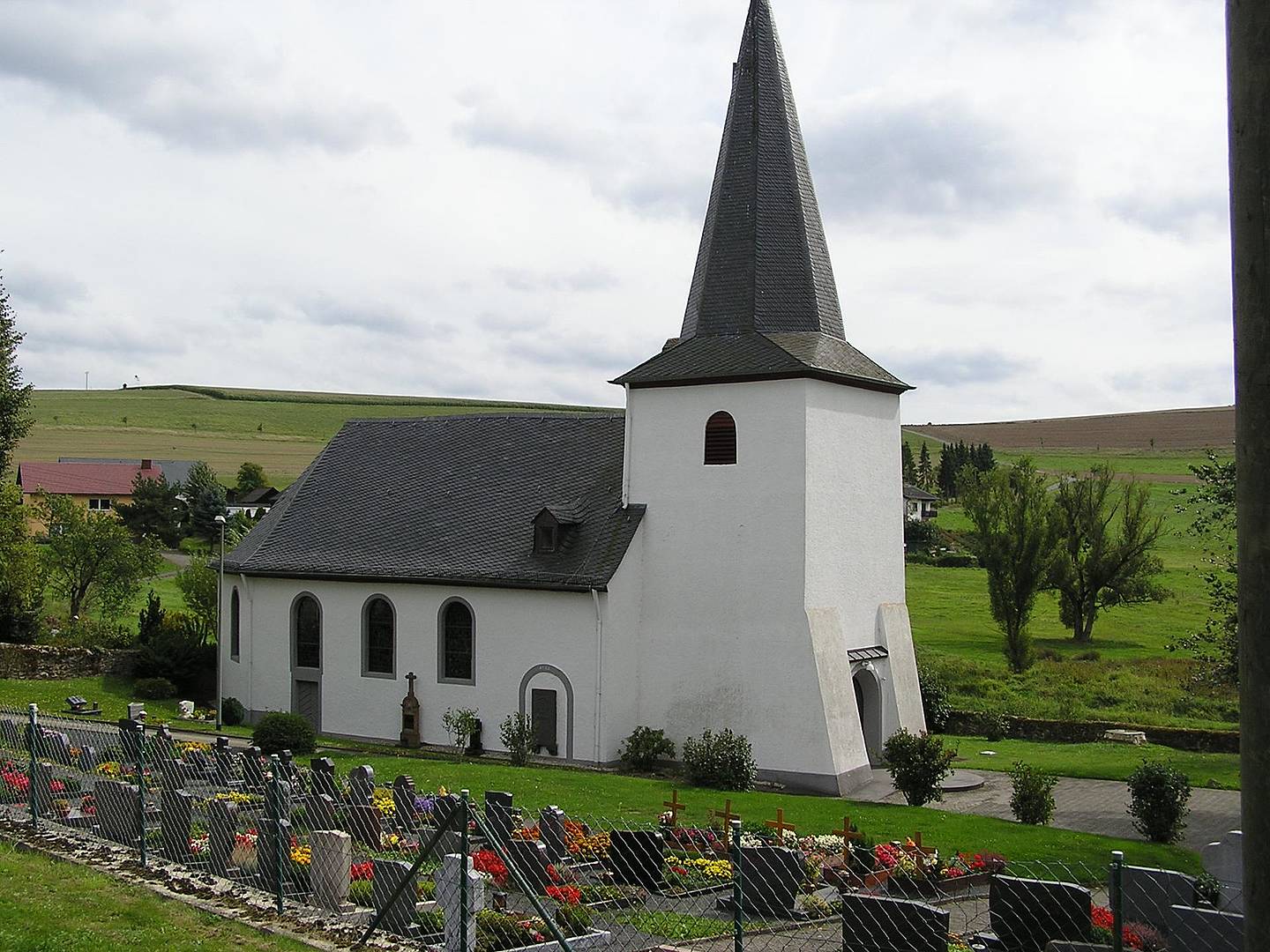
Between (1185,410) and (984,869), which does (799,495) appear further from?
(1185,410)

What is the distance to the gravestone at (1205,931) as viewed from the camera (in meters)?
10.5

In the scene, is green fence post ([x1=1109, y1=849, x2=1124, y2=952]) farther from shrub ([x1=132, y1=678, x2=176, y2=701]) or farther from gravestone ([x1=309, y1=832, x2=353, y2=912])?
shrub ([x1=132, y1=678, x2=176, y2=701])

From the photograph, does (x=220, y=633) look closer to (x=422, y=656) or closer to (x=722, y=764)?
(x=422, y=656)

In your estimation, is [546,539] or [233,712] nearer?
[546,539]

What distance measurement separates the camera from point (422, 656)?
102 ft

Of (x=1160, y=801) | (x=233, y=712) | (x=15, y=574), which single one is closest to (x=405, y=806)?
(x=1160, y=801)

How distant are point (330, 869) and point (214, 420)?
121130 millimetres

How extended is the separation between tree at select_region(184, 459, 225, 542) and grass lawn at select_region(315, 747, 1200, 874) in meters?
56.4

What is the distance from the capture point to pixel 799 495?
27.2m

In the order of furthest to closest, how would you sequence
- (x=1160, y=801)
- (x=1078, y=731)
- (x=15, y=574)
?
(x=15, y=574)
(x=1078, y=731)
(x=1160, y=801)

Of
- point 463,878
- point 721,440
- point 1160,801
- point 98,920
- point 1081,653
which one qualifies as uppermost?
point 721,440

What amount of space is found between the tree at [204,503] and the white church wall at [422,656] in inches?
1814

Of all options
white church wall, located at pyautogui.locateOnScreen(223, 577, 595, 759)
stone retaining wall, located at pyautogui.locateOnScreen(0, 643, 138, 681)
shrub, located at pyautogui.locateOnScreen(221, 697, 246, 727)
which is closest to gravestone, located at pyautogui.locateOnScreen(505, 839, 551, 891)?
white church wall, located at pyautogui.locateOnScreen(223, 577, 595, 759)

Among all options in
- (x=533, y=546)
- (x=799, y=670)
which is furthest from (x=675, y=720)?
(x=533, y=546)
